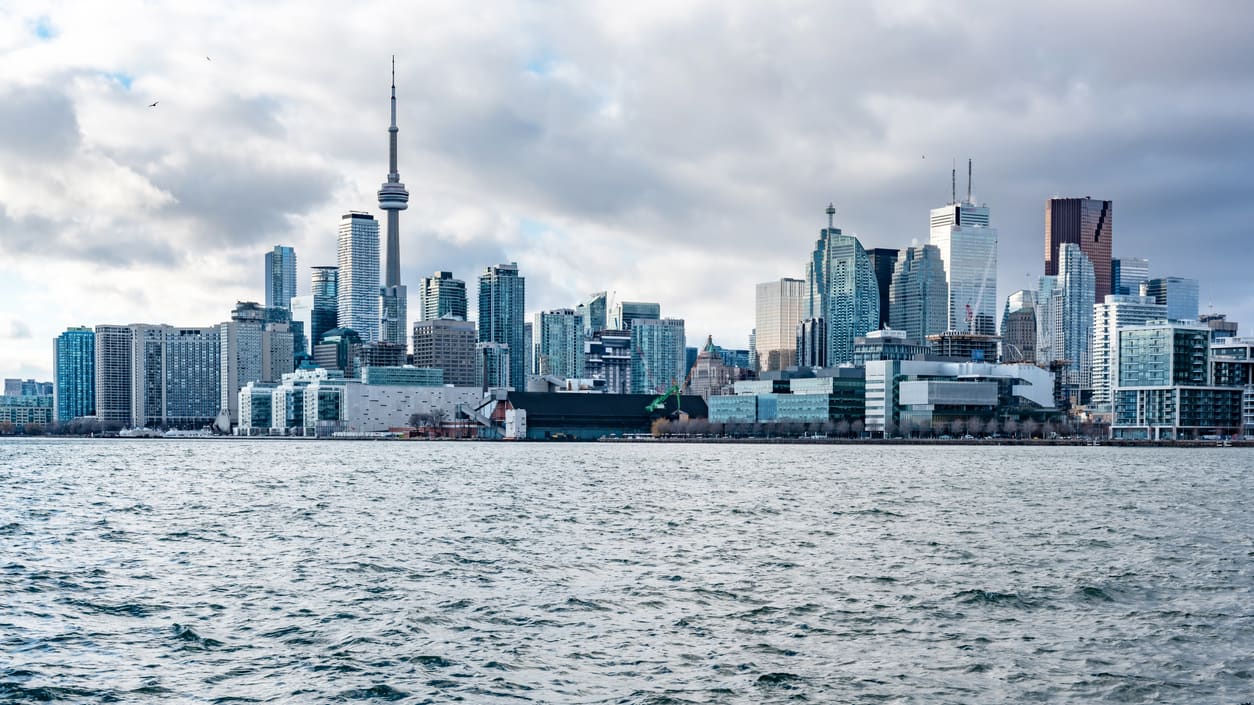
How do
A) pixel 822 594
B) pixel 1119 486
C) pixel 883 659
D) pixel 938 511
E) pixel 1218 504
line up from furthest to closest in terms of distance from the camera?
pixel 1119 486 < pixel 1218 504 < pixel 938 511 < pixel 822 594 < pixel 883 659

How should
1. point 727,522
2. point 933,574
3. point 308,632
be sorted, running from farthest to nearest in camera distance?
1. point 727,522
2. point 933,574
3. point 308,632

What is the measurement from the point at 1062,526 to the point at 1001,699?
127 feet

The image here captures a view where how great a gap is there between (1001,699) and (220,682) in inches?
680

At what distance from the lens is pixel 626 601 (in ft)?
125

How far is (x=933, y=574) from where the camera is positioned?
144 feet

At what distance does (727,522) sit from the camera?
206 feet

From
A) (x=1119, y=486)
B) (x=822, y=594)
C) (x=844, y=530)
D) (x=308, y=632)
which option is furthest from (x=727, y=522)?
(x=1119, y=486)

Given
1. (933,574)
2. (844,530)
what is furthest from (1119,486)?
(933,574)

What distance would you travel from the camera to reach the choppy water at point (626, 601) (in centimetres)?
2784

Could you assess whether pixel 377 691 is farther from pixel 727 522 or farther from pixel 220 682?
pixel 727 522

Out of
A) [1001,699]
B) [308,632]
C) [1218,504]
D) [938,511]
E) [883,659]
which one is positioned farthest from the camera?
[1218,504]

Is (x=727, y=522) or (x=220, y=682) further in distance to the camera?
(x=727, y=522)

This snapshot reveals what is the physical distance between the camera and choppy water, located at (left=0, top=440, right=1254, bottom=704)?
91.4 ft

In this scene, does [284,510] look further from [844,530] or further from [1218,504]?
[1218,504]
